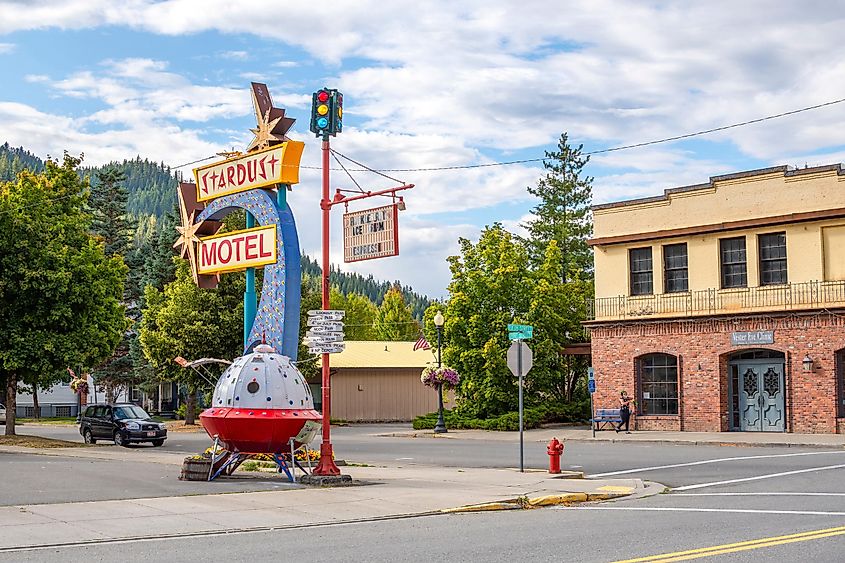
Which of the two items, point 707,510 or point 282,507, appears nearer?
point 707,510

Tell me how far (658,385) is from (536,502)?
2350 centimetres

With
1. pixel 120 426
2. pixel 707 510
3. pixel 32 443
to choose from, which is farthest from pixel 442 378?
pixel 707 510

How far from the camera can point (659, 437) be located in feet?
117

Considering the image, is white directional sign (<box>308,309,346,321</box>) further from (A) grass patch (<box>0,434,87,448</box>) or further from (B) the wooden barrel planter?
→ (A) grass patch (<box>0,434,87,448</box>)

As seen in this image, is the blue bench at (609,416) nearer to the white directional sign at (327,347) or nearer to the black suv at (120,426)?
the black suv at (120,426)

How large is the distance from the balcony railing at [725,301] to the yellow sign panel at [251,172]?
66.8 feet

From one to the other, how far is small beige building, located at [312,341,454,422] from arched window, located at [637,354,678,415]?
18.0 m

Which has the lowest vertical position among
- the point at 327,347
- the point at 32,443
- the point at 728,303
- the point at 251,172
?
the point at 32,443

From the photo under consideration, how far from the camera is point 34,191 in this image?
118 ft

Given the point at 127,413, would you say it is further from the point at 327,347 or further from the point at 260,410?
the point at 327,347

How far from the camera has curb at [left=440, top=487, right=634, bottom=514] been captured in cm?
1641

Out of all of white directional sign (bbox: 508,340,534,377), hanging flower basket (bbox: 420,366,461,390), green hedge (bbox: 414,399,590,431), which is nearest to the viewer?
white directional sign (bbox: 508,340,534,377)

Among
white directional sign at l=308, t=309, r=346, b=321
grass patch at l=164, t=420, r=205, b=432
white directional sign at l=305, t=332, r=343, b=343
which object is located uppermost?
white directional sign at l=308, t=309, r=346, b=321

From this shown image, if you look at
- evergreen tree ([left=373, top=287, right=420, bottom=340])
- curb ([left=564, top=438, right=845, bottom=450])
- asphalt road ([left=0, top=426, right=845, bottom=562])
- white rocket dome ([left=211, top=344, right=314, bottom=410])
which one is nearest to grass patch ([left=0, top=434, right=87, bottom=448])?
asphalt road ([left=0, top=426, right=845, bottom=562])
